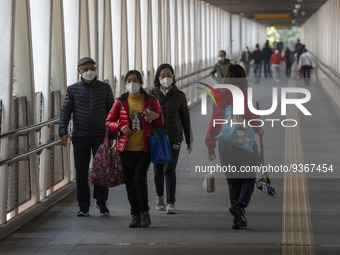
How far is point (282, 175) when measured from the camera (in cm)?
1135

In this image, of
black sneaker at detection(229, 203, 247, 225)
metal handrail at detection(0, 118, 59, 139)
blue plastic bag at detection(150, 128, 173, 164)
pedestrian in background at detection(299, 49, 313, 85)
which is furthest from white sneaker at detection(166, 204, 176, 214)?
pedestrian in background at detection(299, 49, 313, 85)

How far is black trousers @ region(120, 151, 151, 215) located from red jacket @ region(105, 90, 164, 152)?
11cm

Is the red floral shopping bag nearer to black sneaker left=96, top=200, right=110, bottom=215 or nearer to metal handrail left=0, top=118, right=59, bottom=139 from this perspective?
black sneaker left=96, top=200, right=110, bottom=215

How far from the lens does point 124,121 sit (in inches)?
309

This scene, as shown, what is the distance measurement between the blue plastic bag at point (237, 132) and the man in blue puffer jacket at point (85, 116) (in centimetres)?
140

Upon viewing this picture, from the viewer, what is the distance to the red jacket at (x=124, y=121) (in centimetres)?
776

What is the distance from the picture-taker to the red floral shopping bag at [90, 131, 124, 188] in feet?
26.7

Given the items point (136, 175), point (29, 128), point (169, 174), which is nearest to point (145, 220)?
point (136, 175)

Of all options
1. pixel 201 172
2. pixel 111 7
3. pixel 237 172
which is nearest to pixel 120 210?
pixel 237 172

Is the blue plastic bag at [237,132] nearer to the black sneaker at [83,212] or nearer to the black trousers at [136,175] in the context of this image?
the black trousers at [136,175]

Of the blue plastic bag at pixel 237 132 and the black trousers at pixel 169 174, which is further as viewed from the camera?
the black trousers at pixel 169 174

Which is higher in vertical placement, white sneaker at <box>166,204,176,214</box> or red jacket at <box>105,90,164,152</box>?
red jacket at <box>105,90,164,152</box>

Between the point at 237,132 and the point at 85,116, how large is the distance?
5.35 feet

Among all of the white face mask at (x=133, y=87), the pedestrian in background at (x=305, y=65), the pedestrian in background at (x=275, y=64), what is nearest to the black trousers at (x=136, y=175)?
the white face mask at (x=133, y=87)
